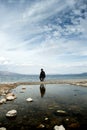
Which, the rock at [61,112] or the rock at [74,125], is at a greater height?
the rock at [61,112]

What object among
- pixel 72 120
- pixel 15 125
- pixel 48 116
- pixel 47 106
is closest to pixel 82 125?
pixel 72 120

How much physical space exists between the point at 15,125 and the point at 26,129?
124 centimetres

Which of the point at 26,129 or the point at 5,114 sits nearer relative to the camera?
the point at 26,129

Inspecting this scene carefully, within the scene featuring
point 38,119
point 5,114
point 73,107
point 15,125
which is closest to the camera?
point 15,125

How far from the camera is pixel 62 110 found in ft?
60.4

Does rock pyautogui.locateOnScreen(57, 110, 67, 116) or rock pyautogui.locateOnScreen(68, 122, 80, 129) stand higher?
rock pyautogui.locateOnScreen(57, 110, 67, 116)

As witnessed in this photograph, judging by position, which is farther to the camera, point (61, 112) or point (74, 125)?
point (61, 112)

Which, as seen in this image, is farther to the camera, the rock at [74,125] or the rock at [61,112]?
the rock at [61,112]

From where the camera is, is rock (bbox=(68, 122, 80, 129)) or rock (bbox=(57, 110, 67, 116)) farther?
rock (bbox=(57, 110, 67, 116))

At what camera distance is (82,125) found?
1414 centimetres

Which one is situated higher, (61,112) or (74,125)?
(61,112)

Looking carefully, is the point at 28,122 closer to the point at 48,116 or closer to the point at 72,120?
the point at 48,116

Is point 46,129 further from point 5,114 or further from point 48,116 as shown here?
point 5,114

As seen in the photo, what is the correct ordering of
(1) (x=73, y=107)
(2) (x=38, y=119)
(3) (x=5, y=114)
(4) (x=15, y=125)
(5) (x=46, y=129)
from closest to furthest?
Result: (5) (x=46, y=129), (4) (x=15, y=125), (2) (x=38, y=119), (3) (x=5, y=114), (1) (x=73, y=107)
